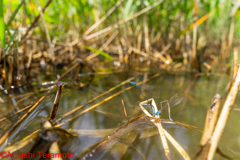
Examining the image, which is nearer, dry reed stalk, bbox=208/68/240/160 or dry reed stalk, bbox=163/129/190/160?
dry reed stalk, bbox=208/68/240/160

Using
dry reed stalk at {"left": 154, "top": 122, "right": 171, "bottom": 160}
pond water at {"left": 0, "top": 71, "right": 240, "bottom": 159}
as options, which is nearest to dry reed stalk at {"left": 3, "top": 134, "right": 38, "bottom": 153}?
pond water at {"left": 0, "top": 71, "right": 240, "bottom": 159}

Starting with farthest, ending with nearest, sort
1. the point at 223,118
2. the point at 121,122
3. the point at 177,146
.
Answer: the point at 121,122 < the point at 177,146 < the point at 223,118

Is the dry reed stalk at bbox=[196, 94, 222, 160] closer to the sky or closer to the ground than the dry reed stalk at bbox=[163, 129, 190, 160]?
closer to the sky

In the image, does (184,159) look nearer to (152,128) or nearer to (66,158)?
(152,128)

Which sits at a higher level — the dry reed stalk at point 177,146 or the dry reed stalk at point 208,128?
the dry reed stalk at point 208,128

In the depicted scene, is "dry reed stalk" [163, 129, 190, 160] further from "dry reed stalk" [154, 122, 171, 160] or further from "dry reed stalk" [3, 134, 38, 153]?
"dry reed stalk" [3, 134, 38, 153]

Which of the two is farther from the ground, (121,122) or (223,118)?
(223,118)

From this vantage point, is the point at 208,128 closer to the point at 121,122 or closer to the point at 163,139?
the point at 163,139

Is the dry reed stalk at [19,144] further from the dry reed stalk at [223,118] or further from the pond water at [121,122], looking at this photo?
the dry reed stalk at [223,118]

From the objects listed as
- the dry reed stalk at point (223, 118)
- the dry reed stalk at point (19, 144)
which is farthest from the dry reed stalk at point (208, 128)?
the dry reed stalk at point (19, 144)

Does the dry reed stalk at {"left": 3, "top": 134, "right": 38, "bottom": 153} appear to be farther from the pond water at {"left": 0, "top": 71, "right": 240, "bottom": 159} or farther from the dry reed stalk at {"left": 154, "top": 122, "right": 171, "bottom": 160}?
the dry reed stalk at {"left": 154, "top": 122, "right": 171, "bottom": 160}

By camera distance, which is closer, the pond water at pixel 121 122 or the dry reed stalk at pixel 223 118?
the dry reed stalk at pixel 223 118

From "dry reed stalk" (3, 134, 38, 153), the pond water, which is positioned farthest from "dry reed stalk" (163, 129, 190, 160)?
"dry reed stalk" (3, 134, 38, 153)

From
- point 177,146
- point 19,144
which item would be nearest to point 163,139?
point 177,146
